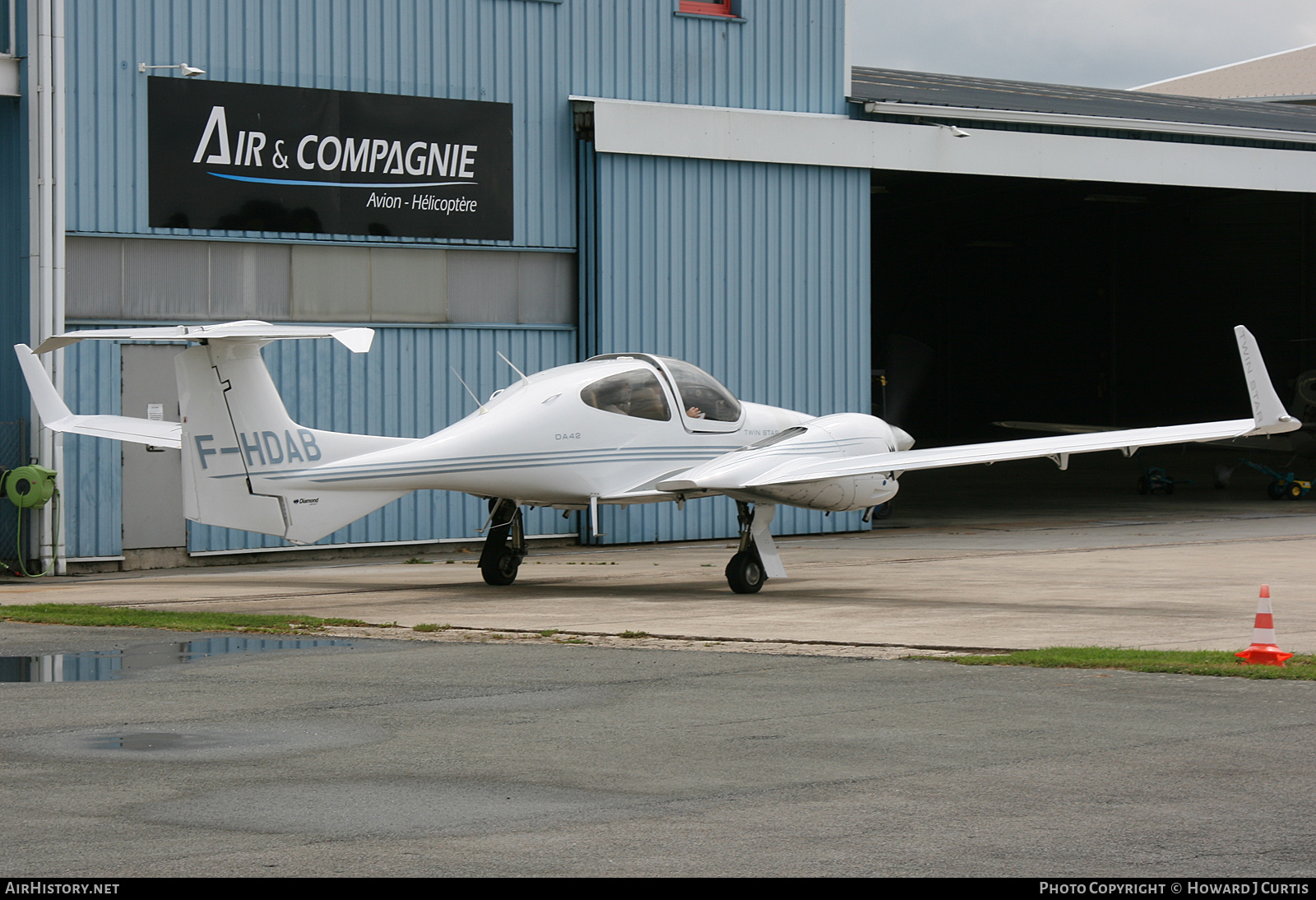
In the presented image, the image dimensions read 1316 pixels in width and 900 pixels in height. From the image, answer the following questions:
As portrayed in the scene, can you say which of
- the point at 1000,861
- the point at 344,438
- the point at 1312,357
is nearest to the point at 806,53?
the point at 344,438

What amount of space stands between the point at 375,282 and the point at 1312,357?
33.1 meters

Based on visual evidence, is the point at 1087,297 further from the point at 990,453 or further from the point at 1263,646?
the point at 1263,646

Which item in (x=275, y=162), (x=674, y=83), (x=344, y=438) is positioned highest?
(x=674, y=83)

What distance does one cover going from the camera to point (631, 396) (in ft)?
55.6

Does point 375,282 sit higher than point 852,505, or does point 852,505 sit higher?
point 375,282

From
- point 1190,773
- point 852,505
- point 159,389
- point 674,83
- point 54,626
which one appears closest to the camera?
point 1190,773

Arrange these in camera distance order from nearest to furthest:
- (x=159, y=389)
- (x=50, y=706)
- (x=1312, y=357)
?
1. (x=50, y=706)
2. (x=159, y=389)
3. (x=1312, y=357)

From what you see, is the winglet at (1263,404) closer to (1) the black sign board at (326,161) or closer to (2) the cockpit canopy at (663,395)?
(2) the cockpit canopy at (663,395)

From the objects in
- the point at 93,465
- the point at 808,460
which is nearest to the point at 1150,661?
the point at 808,460

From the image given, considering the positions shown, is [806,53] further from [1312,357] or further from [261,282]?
[1312,357]

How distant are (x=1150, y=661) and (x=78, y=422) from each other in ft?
37.9

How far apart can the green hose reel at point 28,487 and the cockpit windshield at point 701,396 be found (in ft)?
27.2

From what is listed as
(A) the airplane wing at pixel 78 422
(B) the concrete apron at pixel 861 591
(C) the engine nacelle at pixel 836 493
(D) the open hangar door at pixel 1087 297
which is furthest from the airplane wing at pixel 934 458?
(D) the open hangar door at pixel 1087 297

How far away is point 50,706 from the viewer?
9.41 metres
